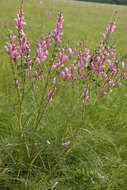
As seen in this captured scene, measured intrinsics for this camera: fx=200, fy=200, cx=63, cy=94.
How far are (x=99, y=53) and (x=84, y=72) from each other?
0.95 feet

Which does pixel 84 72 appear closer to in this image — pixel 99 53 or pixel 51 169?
pixel 99 53

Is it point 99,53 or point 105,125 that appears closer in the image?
point 99,53

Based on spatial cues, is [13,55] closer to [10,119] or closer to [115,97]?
[10,119]

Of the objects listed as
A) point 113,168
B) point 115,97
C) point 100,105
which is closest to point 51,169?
point 113,168

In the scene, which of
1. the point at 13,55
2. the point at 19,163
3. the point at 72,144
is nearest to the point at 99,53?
the point at 13,55

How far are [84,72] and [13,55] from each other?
794 millimetres

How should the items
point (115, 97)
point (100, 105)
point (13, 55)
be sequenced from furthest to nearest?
point (115, 97)
point (100, 105)
point (13, 55)

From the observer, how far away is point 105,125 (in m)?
3.04

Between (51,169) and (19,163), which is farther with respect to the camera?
(51,169)

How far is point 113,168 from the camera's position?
237cm

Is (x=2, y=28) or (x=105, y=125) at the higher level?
(x=2, y=28)

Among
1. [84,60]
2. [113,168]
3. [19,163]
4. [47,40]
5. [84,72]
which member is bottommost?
[113,168]

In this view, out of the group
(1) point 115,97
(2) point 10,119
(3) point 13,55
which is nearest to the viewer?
(3) point 13,55

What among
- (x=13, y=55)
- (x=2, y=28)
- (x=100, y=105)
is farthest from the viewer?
(x=2, y=28)
